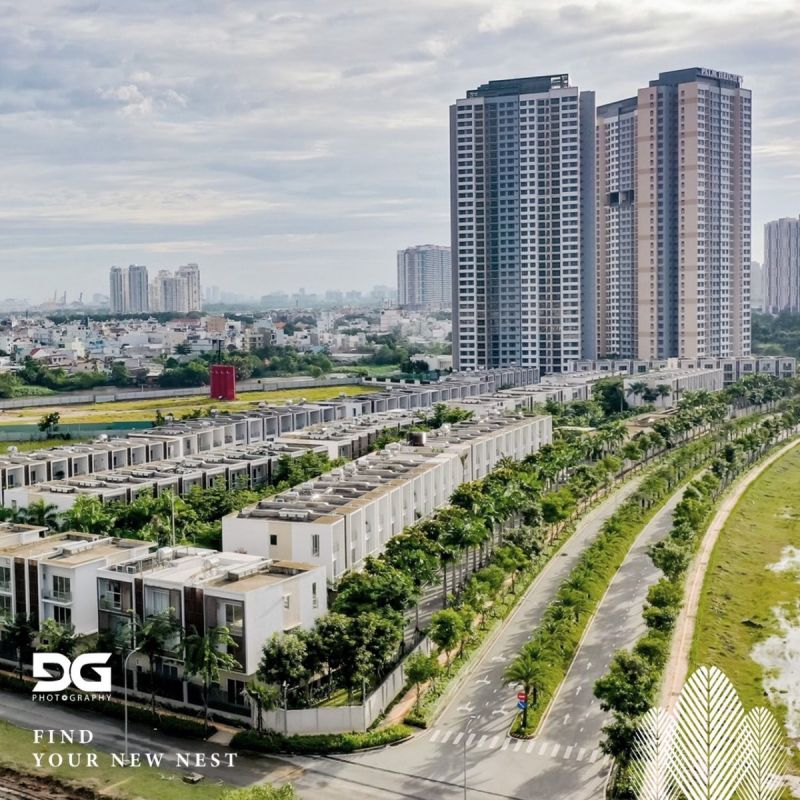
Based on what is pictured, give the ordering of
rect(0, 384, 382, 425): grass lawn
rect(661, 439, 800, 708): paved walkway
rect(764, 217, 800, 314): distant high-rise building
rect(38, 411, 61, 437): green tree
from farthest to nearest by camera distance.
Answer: rect(764, 217, 800, 314): distant high-rise building
rect(0, 384, 382, 425): grass lawn
rect(38, 411, 61, 437): green tree
rect(661, 439, 800, 708): paved walkway

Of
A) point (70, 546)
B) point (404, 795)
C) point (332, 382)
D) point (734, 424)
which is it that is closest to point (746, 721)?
point (404, 795)

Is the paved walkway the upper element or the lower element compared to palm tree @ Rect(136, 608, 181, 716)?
lower

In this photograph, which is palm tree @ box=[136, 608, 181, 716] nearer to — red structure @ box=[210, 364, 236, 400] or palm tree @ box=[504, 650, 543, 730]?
palm tree @ box=[504, 650, 543, 730]

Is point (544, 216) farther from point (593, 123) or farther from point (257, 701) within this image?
point (257, 701)

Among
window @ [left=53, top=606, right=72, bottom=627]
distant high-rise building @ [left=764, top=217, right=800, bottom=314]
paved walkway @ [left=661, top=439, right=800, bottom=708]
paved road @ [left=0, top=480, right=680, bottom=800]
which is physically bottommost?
Answer: paved road @ [left=0, top=480, right=680, bottom=800]

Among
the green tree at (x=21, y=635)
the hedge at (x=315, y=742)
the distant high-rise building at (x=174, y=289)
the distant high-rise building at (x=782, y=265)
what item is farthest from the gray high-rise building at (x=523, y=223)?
the distant high-rise building at (x=174, y=289)

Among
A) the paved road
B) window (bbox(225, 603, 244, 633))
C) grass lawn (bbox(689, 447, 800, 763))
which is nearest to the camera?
the paved road

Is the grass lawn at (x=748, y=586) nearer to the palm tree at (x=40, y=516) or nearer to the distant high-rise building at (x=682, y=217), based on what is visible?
the palm tree at (x=40, y=516)

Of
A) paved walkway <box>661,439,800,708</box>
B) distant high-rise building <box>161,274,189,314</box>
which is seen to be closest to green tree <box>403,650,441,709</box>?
paved walkway <box>661,439,800,708</box>
